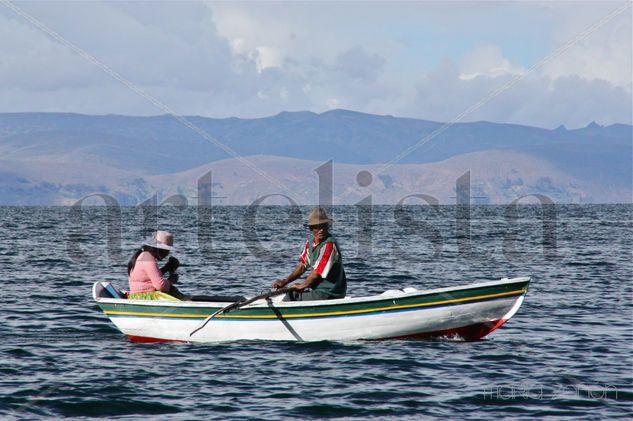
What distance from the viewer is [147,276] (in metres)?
20.0

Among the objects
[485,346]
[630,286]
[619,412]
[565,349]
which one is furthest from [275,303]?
[630,286]

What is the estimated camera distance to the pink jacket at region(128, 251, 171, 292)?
19.4m

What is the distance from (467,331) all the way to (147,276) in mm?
7250

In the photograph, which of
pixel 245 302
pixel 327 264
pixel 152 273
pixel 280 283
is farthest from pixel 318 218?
pixel 152 273

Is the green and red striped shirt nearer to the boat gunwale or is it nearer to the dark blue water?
the boat gunwale

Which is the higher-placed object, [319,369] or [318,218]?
[318,218]

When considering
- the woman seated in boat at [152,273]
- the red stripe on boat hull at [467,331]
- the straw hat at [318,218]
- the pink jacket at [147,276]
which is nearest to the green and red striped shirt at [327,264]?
the straw hat at [318,218]

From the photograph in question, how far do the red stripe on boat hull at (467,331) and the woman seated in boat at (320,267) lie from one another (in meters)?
1.83

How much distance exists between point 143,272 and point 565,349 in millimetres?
9427

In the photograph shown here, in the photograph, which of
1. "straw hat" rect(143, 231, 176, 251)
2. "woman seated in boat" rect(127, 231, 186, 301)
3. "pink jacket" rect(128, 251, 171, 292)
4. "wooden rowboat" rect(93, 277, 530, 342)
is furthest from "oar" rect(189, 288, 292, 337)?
"straw hat" rect(143, 231, 176, 251)

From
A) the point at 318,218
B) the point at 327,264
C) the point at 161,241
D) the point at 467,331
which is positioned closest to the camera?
the point at 318,218

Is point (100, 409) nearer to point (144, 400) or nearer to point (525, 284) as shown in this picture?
point (144, 400)

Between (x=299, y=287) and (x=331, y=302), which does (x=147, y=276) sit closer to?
(x=299, y=287)

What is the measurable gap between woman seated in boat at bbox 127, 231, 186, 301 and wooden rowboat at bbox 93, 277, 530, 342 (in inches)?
14.6
